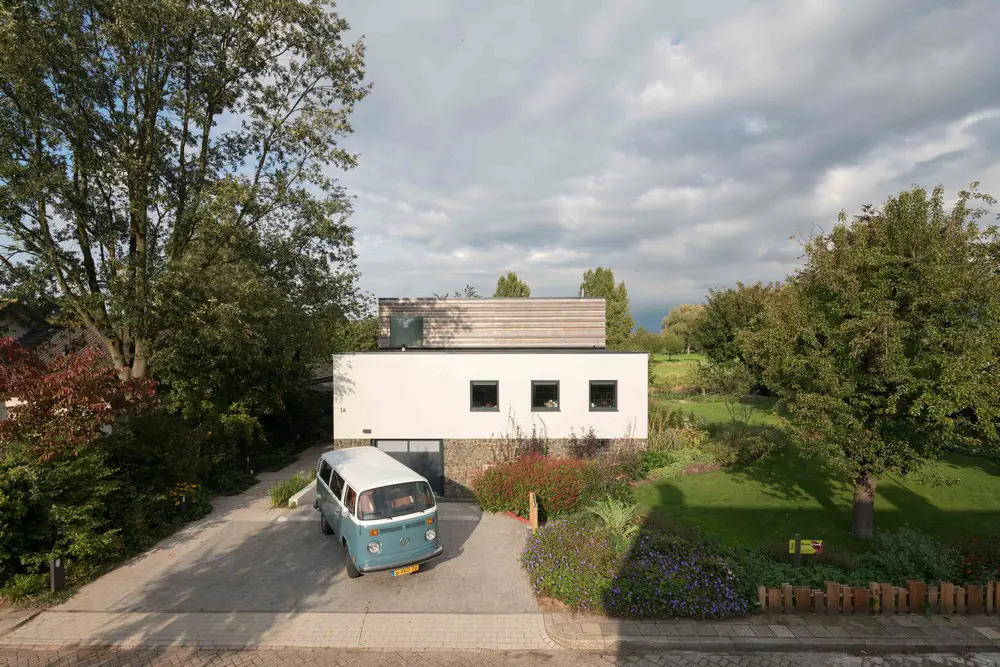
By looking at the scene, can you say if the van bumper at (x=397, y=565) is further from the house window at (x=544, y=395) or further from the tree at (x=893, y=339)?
the tree at (x=893, y=339)

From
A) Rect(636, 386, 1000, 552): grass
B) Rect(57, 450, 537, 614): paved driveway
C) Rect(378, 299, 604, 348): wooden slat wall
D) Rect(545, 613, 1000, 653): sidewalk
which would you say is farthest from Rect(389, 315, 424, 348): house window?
Rect(545, 613, 1000, 653): sidewalk

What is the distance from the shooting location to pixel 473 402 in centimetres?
1513

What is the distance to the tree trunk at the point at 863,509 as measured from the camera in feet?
32.7

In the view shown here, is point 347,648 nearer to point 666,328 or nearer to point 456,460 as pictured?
point 456,460

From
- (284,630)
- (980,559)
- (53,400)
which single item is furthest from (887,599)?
(53,400)

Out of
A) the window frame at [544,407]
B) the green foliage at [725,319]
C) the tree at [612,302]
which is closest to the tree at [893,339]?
the window frame at [544,407]

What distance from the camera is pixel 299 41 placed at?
14.0 meters

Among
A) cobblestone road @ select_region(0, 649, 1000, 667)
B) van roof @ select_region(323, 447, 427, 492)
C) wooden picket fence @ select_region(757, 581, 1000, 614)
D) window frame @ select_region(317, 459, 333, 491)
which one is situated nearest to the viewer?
cobblestone road @ select_region(0, 649, 1000, 667)

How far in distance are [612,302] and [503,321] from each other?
2717cm

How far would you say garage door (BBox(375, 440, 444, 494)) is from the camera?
1501 cm

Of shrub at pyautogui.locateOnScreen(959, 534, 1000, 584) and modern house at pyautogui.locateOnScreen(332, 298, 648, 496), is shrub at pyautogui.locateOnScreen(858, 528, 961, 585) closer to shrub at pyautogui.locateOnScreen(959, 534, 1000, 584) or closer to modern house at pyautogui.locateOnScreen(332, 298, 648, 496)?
shrub at pyautogui.locateOnScreen(959, 534, 1000, 584)

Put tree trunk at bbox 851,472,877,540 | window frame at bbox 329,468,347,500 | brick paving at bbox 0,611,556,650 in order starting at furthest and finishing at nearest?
tree trunk at bbox 851,472,877,540 → window frame at bbox 329,468,347,500 → brick paving at bbox 0,611,556,650

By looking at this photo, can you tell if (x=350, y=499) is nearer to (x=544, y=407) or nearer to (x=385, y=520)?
(x=385, y=520)

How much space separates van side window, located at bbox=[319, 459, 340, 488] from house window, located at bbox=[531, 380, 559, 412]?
22.8ft
